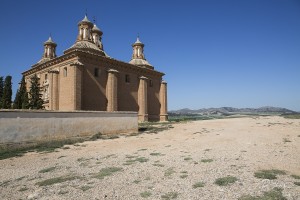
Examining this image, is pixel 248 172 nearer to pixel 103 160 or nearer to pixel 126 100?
pixel 103 160

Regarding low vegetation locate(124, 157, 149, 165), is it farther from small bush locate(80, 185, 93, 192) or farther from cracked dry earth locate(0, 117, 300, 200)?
small bush locate(80, 185, 93, 192)

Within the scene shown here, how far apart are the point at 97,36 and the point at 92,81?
12.6 metres

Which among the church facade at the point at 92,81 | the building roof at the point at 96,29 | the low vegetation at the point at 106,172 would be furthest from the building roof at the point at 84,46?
the low vegetation at the point at 106,172

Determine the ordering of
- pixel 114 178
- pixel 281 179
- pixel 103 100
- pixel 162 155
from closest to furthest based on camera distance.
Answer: pixel 281 179 → pixel 114 178 → pixel 162 155 → pixel 103 100

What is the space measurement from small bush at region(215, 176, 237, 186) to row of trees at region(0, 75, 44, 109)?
23101 millimetres

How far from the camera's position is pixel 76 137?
16.6m

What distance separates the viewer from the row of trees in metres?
25.0

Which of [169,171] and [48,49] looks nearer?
[169,171]

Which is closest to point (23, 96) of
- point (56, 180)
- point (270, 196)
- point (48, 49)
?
point (48, 49)

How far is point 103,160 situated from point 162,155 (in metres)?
2.63

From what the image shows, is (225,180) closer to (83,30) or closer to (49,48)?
(83,30)

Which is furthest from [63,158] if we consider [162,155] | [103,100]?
[103,100]

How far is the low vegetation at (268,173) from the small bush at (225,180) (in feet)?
2.58

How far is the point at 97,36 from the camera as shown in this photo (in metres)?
37.2
